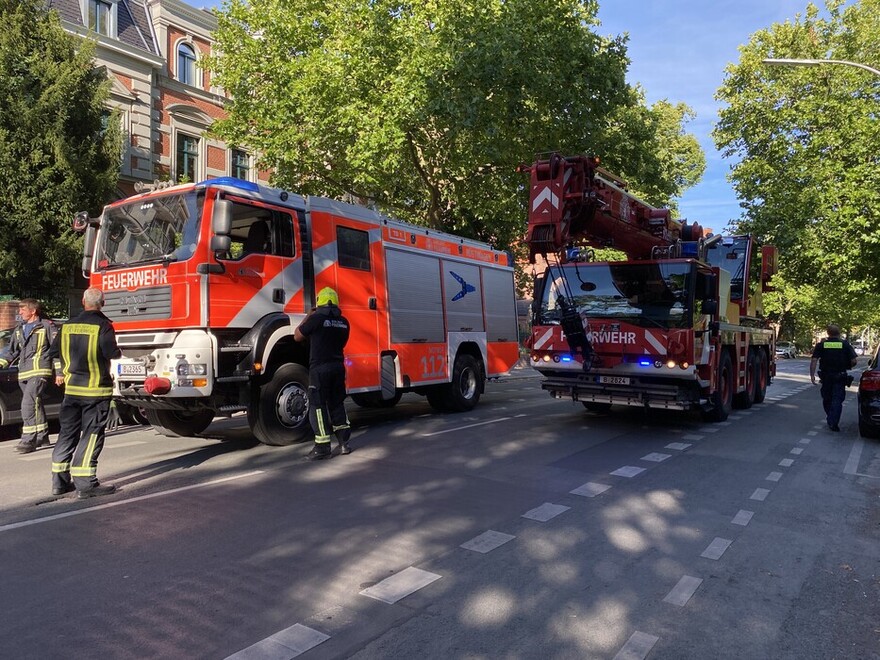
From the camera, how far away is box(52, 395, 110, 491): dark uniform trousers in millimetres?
5625

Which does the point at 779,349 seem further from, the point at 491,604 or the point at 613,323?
the point at 491,604

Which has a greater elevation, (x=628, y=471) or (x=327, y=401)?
(x=327, y=401)

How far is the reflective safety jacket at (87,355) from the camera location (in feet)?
18.6

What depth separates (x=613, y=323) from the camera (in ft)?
31.2

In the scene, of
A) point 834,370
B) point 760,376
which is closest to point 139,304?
point 834,370

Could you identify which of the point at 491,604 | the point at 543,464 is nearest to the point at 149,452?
the point at 543,464

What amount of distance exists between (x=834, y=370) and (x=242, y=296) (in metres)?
9.46

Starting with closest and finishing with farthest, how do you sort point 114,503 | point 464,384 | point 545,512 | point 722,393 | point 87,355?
1. point 545,512
2. point 114,503
3. point 87,355
4. point 722,393
5. point 464,384

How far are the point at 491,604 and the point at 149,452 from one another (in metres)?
5.79

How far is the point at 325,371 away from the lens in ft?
24.0

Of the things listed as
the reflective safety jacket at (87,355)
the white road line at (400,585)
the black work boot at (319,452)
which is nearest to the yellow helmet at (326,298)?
the black work boot at (319,452)

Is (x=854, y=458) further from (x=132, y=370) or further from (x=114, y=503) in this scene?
(x=132, y=370)

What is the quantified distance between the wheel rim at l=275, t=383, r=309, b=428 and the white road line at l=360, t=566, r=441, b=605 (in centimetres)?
420

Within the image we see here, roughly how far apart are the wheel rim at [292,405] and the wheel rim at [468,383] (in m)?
4.12
